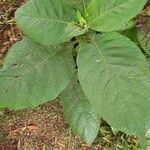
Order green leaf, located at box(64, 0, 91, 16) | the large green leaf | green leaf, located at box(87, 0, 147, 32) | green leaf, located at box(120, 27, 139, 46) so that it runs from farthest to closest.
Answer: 1. green leaf, located at box(120, 27, 139, 46)
2. green leaf, located at box(64, 0, 91, 16)
3. green leaf, located at box(87, 0, 147, 32)
4. the large green leaf

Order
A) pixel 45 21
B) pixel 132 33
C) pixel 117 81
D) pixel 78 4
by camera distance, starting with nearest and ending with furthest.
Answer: pixel 117 81, pixel 45 21, pixel 78 4, pixel 132 33

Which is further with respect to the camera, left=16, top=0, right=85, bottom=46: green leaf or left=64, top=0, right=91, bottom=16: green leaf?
left=64, top=0, right=91, bottom=16: green leaf

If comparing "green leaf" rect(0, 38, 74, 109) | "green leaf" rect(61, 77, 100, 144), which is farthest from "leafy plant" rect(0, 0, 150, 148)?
"green leaf" rect(61, 77, 100, 144)

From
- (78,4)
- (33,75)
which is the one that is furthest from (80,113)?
(78,4)

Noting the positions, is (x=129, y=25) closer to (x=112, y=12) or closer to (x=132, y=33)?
(x=132, y=33)

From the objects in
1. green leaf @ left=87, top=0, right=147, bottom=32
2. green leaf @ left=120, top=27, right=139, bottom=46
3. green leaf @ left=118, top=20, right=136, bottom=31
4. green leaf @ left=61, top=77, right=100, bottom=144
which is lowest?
green leaf @ left=61, top=77, right=100, bottom=144

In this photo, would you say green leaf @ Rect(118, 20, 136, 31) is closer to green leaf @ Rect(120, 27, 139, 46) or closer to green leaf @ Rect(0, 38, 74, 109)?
green leaf @ Rect(120, 27, 139, 46)

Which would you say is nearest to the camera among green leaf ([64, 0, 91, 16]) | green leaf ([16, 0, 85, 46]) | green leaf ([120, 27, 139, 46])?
green leaf ([16, 0, 85, 46])
